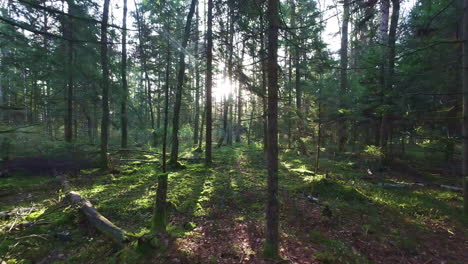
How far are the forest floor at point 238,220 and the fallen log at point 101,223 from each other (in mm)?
199

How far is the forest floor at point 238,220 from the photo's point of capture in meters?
4.68

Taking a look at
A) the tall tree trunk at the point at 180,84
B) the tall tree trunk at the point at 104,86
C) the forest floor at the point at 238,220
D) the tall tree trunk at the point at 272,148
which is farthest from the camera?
the tall tree trunk at the point at 104,86

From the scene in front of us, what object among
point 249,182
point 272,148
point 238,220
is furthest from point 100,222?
point 249,182

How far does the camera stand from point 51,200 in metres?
7.11

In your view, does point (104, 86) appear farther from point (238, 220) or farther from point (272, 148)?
point (272, 148)

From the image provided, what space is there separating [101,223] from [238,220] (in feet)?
11.7

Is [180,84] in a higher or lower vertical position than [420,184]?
higher

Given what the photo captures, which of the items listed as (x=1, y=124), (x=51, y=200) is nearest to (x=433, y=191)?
(x=51, y=200)

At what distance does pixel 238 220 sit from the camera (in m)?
6.21

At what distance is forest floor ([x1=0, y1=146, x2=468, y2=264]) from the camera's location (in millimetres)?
4684

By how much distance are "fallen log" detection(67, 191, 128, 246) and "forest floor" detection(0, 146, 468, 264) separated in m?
0.20

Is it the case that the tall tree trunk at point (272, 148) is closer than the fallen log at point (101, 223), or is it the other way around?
the tall tree trunk at point (272, 148)

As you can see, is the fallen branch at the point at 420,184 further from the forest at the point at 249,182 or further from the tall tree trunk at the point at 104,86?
the tall tree trunk at the point at 104,86

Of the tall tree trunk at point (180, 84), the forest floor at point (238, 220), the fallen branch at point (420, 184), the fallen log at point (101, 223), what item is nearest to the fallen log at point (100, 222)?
the fallen log at point (101, 223)
